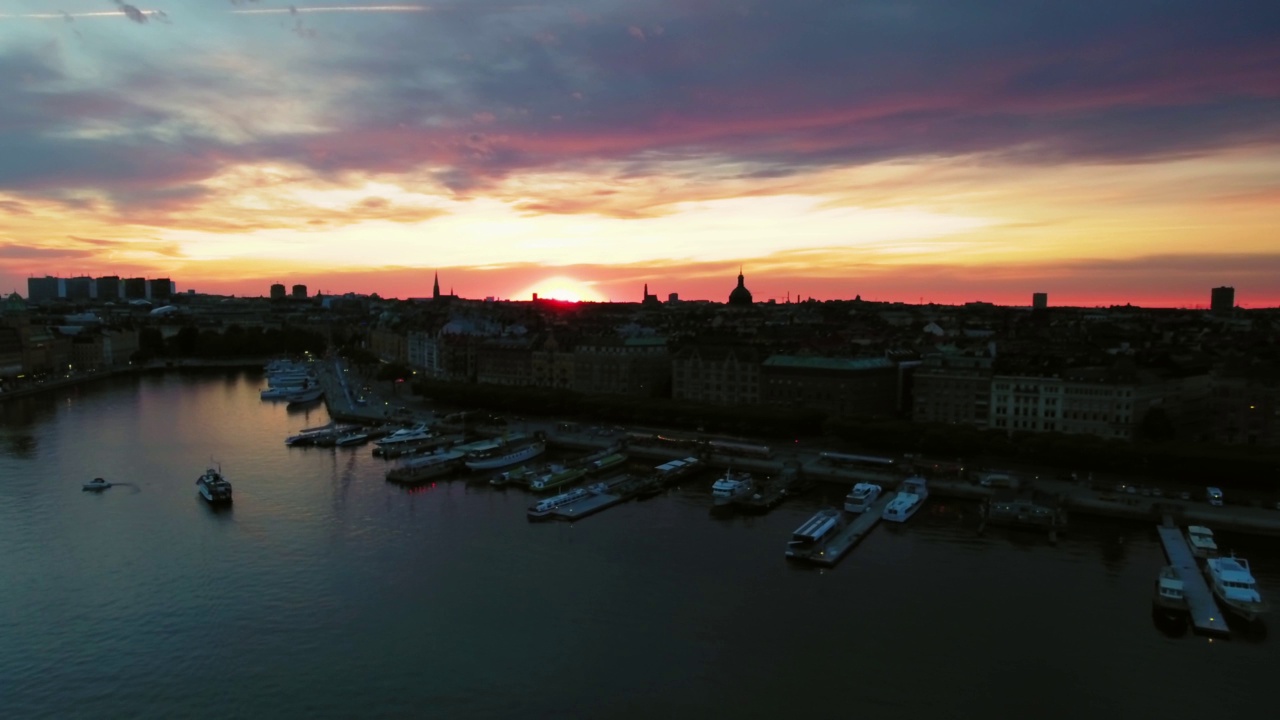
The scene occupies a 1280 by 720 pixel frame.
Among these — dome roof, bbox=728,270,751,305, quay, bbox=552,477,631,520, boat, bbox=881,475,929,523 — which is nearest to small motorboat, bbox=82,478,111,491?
quay, bbox=552,477,631,520

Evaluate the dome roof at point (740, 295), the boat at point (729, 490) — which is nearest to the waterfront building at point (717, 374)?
the boat at point (729, 490)

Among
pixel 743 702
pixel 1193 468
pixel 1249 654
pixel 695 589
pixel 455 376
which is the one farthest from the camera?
pixel 455 376

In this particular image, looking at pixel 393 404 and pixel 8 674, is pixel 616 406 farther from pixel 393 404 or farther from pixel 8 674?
pixel 8 674

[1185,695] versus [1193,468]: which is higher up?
[1193,468]

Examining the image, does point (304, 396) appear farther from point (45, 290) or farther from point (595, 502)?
point (45, 290)

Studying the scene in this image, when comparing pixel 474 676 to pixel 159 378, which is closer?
pixel 474 676

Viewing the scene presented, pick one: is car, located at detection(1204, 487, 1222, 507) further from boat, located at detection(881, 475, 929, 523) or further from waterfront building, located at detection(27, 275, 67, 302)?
waterfront building, located at detection(27, 275, 67, 302)

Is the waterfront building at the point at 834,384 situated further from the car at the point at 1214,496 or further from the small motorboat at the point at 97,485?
the small motorboat at the point at 97,485

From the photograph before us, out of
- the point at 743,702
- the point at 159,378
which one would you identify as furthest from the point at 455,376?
the point at 743,702
